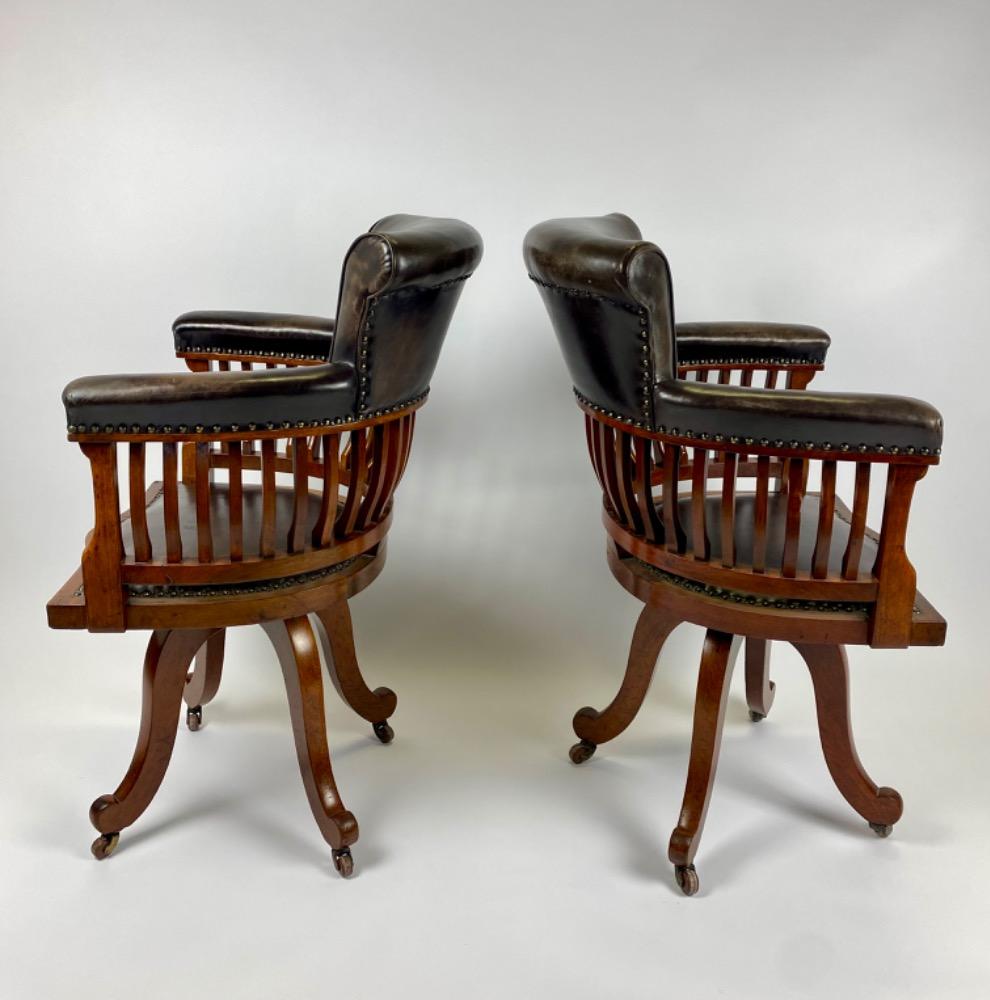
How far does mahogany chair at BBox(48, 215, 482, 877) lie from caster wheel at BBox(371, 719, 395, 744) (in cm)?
47

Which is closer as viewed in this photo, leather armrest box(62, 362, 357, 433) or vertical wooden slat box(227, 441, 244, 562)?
leather armrest box(62, 362, 357, 433)

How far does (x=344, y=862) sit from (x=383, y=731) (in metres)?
0.54

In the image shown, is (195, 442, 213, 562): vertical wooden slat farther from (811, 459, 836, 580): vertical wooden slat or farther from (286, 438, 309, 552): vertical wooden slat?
(811, 459, 836, 580): vertical wooden slat

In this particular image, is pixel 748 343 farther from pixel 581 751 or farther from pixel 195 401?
pixel 195 401

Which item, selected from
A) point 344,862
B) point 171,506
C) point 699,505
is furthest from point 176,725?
point 699,505

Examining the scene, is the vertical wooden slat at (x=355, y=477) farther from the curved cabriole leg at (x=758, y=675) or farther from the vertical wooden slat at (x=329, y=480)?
the curved cabriole leg at (x=758, y=675)

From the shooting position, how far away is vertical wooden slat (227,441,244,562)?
6.91 feet

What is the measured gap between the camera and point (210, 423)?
2027 millimetres

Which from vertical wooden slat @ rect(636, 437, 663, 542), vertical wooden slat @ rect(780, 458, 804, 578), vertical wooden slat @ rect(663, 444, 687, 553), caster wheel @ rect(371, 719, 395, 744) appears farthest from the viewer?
caster wheel @ rect(371, 719, 395, 744)

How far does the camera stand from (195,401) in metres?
2.01

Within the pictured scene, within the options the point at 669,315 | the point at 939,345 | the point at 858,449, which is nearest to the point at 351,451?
the point at 669,315

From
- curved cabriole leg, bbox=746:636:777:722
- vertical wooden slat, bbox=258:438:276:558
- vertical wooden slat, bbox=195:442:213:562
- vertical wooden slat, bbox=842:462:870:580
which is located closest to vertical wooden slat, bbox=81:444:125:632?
vertical wooden slat, bbox=195:442:213:562

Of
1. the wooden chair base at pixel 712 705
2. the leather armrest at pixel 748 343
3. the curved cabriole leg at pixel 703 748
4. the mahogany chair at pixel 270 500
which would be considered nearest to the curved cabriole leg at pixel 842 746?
the wooden chair base at pixel 712 705

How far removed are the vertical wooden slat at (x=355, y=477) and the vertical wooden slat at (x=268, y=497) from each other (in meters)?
0.17
